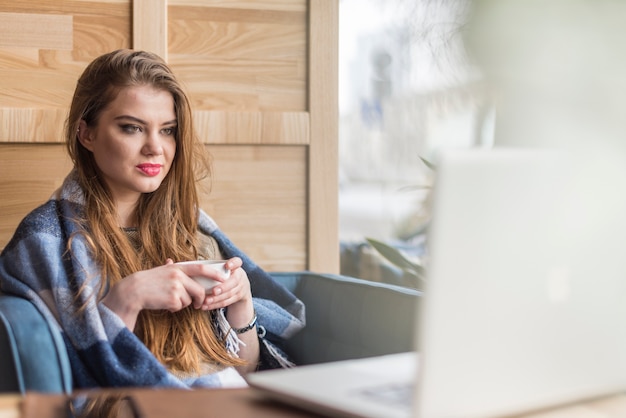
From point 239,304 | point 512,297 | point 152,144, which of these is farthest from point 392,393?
point 152,144

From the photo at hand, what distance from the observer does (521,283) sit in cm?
62

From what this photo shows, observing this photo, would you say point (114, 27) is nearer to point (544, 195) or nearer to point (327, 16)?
point (327, 16)

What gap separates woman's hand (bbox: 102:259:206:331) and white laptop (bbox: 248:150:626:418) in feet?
2.14

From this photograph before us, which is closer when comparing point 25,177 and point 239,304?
point 239,304

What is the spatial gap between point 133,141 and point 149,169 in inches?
2.4

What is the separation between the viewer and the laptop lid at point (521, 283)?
1.93 feet

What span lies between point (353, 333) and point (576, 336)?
0.92 metres

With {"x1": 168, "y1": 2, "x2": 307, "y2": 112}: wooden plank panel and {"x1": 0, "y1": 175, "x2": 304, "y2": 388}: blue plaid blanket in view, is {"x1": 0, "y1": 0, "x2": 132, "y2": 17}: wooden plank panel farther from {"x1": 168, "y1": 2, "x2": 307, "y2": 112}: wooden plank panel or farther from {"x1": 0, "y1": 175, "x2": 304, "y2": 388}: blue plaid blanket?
{"x1": 0, "y1": 175, "x2": 304, "y2": 388}: blue plaid blanket

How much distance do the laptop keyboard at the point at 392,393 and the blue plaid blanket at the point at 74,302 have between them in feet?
2.08

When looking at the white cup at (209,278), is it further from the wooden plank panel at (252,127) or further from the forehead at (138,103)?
the wooden plank panel at (252,127)

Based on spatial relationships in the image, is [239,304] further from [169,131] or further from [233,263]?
[169,131]

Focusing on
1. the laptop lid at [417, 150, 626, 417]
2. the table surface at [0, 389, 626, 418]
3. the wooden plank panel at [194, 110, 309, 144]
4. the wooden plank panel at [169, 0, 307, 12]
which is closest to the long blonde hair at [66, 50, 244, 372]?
the wooden plank panel at [194, 110, 309, 144]

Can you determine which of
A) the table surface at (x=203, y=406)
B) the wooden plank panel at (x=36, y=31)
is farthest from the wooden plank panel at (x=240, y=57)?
the table surface at (x=203, y=406)

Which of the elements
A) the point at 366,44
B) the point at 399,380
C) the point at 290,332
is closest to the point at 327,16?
the point at 290,332
